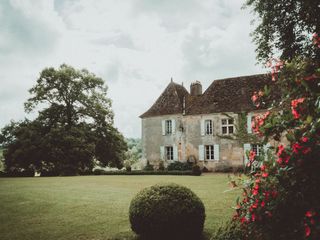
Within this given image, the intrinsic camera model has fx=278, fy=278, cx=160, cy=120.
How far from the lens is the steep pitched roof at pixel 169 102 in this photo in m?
25.1

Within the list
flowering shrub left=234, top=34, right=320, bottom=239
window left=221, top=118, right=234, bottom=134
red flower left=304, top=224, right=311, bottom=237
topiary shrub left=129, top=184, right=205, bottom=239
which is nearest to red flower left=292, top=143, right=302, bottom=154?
flowering shrub left=234, top=34, right=320, bottom=239

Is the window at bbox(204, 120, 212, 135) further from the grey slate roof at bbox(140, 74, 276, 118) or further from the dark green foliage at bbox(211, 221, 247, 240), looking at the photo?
the dark green foliage at bbox(211, 221, 247, 240)

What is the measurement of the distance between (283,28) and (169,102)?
1261cm

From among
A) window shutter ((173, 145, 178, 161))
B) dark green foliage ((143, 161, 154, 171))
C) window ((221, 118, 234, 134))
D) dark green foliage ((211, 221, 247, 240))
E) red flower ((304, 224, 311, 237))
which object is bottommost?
dark green foliage ((143, 161, 154, 171))

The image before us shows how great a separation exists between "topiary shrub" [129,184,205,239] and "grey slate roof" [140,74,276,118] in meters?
17.3

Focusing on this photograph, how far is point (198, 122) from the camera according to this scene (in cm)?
2384

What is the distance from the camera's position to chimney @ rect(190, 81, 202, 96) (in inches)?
1005

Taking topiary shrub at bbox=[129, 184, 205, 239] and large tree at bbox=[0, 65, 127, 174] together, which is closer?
topiary shrub at bbox=[129, 184, 205, 239]

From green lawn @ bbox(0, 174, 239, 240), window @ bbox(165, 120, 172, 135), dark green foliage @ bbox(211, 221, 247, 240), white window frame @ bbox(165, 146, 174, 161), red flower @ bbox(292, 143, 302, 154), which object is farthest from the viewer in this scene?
window @ bbox(165, 120, 172, 135)

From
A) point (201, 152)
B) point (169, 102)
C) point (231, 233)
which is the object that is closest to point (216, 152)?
point (201, 152)

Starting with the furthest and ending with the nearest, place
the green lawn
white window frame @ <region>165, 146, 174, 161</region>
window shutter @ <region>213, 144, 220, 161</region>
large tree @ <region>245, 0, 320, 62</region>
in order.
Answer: white window frame @ <region>165, 146, 174, 161</region>, window shutter @ <region>213, 144, 220, 161</region>, large tree @ <region>245, 0, 320, 62</region>, the green lawn

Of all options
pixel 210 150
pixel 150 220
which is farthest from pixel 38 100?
pixel 150 220

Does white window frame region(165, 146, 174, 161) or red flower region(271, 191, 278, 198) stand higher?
white window frame region(165, 146, 174, 161)

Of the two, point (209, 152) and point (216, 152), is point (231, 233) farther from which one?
point (209, 152)
